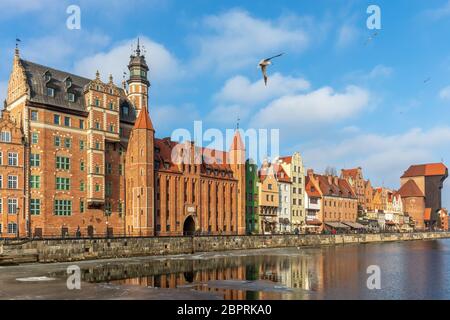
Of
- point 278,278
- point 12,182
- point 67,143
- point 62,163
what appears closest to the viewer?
point 278,278

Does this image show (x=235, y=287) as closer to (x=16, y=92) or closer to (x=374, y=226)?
(x=16, y=92)

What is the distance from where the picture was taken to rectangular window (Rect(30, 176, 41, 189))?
66.6m

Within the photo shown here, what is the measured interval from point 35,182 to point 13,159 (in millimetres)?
4560

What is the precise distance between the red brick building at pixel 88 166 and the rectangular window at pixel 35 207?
13 centimetres

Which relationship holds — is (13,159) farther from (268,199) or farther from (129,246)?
(268,199)

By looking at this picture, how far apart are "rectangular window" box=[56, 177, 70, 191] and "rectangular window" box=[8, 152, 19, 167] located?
6766mm

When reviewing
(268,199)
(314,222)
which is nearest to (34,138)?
(268,199)

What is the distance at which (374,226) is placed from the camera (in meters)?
151

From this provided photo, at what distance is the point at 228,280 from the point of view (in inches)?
1639

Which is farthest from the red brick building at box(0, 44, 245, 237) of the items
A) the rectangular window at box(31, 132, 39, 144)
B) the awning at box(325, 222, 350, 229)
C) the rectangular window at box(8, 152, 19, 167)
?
the awning at box(325, 222, 350, 229)

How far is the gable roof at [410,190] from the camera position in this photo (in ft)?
613

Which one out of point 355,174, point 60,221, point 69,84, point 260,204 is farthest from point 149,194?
point 355,174

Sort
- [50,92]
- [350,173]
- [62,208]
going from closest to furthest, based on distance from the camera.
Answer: [62,208] < [50,92] < [350,173]

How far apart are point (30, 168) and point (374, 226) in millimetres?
115982
